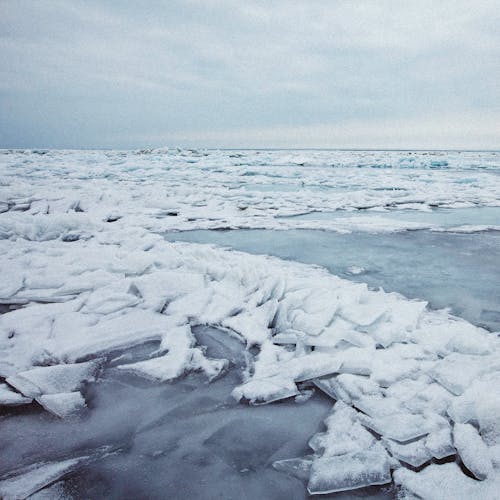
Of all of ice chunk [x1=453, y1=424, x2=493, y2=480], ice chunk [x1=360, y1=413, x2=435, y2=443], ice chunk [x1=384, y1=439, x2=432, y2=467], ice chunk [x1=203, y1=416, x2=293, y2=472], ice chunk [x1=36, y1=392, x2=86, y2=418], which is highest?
ice chunk [x1=453, y1=424, x2=493, y2=480]

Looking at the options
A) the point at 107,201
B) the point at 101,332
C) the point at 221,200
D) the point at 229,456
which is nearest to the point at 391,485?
the point at 229,456

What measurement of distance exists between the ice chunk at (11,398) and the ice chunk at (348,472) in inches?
49.8

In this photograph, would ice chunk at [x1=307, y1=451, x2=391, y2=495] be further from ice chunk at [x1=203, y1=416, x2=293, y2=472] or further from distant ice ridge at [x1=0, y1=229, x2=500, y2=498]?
ice chunk at [x1=203, y1=416, x2=293, y2=472]

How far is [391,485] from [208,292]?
1.80 meters

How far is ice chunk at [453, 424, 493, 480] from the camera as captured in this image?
4.14 feet

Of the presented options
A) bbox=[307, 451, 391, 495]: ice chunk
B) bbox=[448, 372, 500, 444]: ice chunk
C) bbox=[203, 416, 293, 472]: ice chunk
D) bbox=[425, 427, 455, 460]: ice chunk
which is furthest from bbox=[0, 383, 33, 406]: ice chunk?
bbox=[448, 372, 500, 444]: ice chunk

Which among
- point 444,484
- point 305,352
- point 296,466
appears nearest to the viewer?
point 444,484

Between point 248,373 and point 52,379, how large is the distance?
95 centimetres

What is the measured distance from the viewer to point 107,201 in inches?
293

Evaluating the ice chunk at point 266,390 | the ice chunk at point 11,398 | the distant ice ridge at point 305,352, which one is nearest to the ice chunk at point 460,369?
the distant ice ridge at point 305,352

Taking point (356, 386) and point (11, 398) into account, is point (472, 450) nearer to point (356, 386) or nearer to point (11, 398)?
point (356, 386)

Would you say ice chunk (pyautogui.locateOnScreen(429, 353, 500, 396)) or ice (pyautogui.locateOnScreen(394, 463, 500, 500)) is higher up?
ice chunk (pyautogui.locateOnScreen(429, 353, 500, 396))

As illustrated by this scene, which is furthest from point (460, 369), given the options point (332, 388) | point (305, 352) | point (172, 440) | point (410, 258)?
point (410, 258)

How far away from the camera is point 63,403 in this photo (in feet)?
5.35
